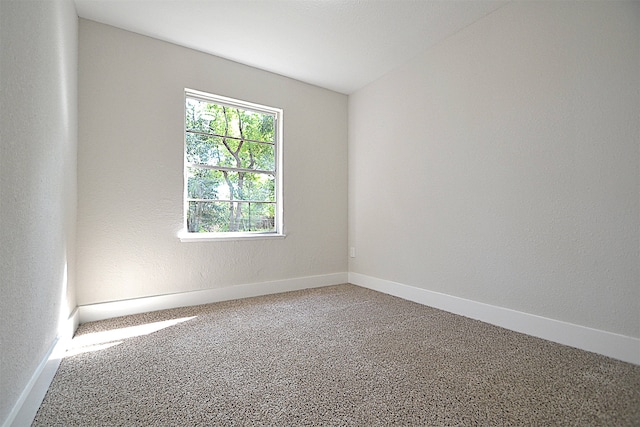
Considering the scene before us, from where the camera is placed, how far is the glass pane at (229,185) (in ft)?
9.41

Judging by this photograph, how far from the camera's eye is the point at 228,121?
10.1ft

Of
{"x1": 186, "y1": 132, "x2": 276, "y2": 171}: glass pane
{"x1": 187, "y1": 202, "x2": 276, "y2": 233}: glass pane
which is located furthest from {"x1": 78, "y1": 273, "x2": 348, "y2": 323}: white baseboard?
{"x1": 186, "y1": 132, "x2": 276, "y2": 171}: glass pane

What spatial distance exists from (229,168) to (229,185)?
176 millimetres

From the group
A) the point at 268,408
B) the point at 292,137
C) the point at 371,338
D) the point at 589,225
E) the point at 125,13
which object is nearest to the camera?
the point at 268,408

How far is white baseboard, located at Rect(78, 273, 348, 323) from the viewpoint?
2.38m

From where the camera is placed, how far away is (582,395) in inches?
51.9

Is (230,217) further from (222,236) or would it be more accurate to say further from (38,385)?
(38,385)

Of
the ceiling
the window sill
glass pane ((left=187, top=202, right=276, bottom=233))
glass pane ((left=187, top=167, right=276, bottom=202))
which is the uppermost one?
the ceiling

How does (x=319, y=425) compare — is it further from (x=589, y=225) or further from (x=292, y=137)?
(x=292, y=137)


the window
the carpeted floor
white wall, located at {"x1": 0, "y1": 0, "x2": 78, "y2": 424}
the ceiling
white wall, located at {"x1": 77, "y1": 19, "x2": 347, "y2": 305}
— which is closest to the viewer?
white wall, located at {"x1": 0, "y1": 0, "x2": 78, "y2": 424}

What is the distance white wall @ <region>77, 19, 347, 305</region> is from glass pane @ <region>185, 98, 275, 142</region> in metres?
0.14

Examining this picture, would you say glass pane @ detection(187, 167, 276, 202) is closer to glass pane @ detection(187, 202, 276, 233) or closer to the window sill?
glass pane @ detection(187, 202, 276, 233)

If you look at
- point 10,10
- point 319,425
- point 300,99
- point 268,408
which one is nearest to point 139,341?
point 268,408

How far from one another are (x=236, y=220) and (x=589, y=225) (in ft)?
9.40
